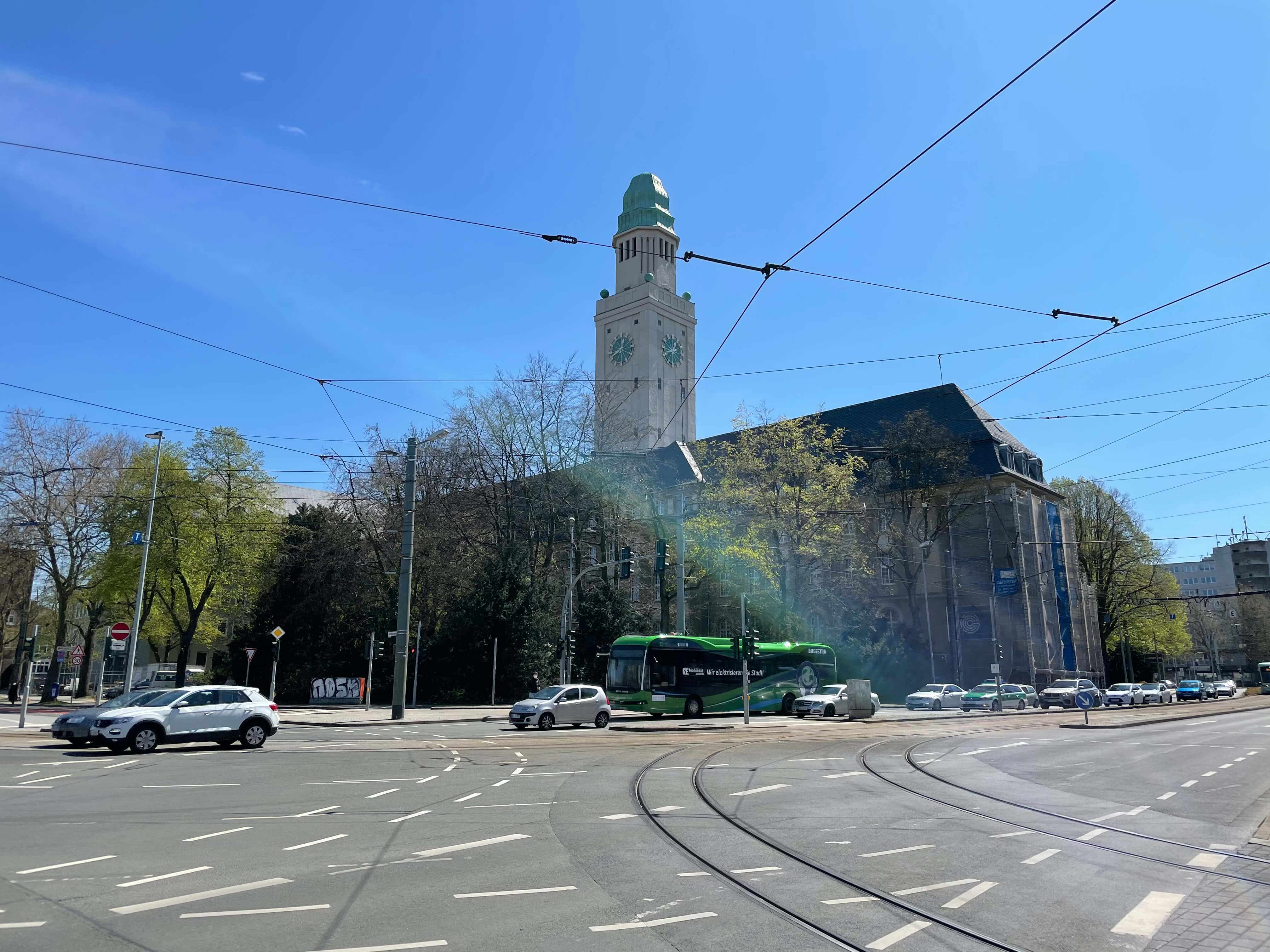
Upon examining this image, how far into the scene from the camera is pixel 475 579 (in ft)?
141

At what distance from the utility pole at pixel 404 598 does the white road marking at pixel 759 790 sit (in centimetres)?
1777

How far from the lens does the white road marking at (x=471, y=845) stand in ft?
26.0

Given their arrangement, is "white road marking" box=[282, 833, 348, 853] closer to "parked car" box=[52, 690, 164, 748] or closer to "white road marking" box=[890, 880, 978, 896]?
"white road marking" box=[890, 880, 978, 896]

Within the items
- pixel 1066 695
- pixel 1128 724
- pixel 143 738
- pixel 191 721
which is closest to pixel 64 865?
pixel 143 738

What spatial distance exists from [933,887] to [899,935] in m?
1.42

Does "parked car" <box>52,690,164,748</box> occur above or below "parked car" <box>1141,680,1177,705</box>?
above

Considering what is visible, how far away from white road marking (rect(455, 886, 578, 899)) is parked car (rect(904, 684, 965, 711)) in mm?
41579

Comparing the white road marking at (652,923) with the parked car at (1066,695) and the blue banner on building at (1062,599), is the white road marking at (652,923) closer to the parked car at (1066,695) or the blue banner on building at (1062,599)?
the parked car at (1066,695)

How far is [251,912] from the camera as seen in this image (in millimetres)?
5988

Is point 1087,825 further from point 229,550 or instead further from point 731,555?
point 229,550

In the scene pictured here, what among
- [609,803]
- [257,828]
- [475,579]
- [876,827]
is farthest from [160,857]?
[475,579]

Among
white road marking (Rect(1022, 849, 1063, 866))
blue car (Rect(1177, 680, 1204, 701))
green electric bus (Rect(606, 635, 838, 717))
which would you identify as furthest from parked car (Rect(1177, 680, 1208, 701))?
white road marking (Rect(1022, 849, 1063, 866))

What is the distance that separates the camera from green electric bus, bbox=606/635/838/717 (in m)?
32.7

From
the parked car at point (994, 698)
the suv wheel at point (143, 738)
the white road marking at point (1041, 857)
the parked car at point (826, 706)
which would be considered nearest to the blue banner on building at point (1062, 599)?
the parked car at point (994, 698)
